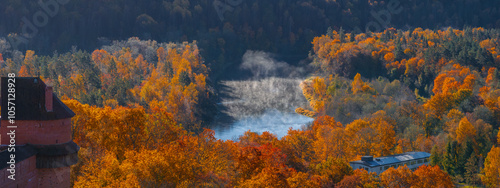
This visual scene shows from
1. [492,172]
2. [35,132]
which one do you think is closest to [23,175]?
[35,132]

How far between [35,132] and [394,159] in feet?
199

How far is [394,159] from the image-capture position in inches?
3780

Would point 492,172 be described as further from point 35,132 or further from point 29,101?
point 29,101

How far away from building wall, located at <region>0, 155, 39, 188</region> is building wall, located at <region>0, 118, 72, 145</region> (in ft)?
4.07

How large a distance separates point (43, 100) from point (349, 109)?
94063 mm

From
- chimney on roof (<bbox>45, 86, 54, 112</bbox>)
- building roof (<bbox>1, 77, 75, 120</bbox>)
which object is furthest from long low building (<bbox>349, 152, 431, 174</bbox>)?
chimney on roof (<bbox>45, 86, 54, 112</bbox>)

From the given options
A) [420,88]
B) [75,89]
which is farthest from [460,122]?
[75,89]

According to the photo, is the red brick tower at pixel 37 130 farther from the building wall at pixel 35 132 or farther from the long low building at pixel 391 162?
the long low building at pixel 391 162

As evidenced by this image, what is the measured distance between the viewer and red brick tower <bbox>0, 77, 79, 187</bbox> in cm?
4550

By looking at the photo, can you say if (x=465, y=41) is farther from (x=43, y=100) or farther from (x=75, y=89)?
(x=43, y=100)

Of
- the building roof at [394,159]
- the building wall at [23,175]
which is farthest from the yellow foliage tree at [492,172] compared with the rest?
the building wall at [23,175]

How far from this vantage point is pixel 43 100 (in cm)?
4631

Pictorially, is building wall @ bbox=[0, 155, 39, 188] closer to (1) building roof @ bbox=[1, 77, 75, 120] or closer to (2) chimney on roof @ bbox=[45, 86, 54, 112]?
(1) building roof @ bbox=[1, 77, 75, 120]

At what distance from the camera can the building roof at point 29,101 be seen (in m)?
45.8
